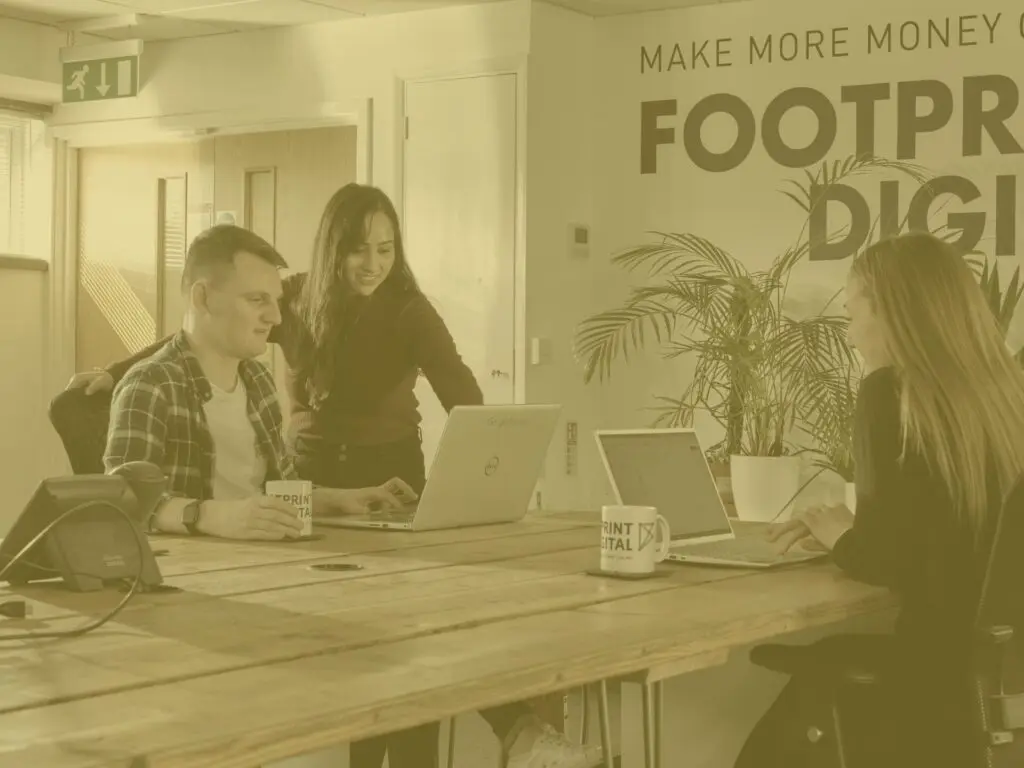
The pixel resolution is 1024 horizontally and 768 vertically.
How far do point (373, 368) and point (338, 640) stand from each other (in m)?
2.00

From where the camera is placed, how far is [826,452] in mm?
5234

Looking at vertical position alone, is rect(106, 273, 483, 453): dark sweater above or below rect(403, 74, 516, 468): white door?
below

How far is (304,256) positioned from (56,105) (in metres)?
1.66

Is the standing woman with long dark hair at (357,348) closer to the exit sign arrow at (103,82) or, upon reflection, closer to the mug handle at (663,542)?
the mug handle at (663,542)

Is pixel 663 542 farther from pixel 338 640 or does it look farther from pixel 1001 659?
pixel 338 640

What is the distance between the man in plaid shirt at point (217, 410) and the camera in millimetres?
2748

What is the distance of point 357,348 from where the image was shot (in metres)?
3.65

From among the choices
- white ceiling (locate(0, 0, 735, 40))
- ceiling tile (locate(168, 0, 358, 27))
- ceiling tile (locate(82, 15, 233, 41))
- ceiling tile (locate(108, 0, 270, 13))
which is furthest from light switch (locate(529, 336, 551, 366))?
ceiling tile (locate(82, 15, 233, 41))

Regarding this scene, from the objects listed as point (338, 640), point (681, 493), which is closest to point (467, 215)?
point (681, 493)

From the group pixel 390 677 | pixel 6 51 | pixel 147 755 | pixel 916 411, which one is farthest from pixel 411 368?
pixel 6 51

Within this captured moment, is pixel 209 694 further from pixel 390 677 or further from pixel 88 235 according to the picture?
pixel 88 235

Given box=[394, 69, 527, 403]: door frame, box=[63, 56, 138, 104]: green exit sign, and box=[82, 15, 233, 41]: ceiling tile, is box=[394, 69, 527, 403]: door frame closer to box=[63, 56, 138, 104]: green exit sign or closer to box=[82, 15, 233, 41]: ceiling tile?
box=[82, 15, 233, 41]: ceiling tile

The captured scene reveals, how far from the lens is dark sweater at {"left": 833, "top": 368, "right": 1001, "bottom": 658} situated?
2.21 metres

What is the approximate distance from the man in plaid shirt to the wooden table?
9 cm
